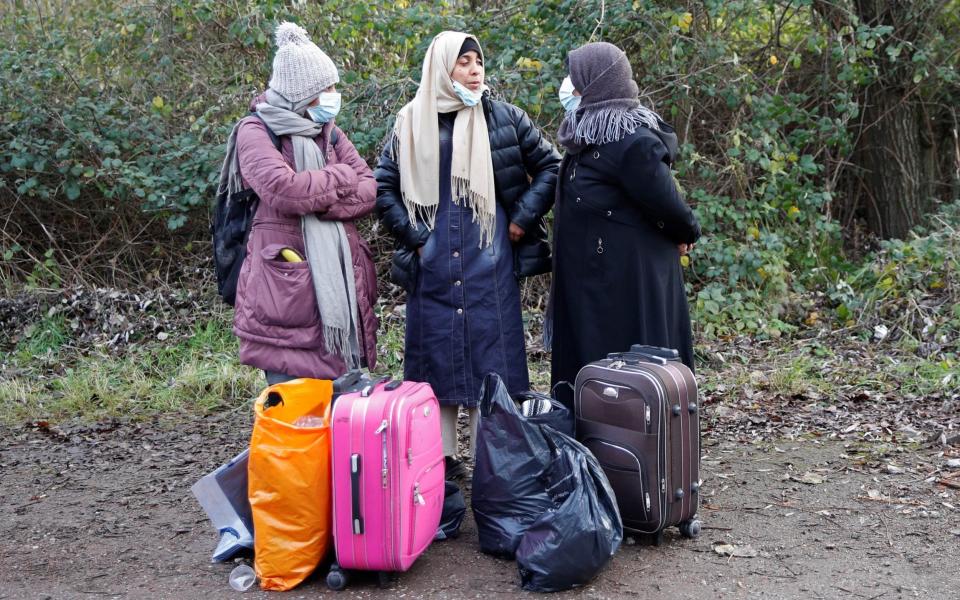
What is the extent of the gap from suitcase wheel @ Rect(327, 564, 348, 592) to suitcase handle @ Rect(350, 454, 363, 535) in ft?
0.65

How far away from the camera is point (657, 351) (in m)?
3.85

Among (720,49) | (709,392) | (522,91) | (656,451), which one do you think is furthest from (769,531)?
(720,49)

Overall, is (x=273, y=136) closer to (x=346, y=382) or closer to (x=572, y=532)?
(x=346, y=382)

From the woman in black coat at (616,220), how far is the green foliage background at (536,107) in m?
2.89

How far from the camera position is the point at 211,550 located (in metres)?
3.87

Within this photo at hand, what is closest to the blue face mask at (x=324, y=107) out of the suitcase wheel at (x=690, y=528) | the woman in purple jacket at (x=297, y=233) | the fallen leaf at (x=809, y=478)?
the woman in purple jacket at (x=297, y=233)

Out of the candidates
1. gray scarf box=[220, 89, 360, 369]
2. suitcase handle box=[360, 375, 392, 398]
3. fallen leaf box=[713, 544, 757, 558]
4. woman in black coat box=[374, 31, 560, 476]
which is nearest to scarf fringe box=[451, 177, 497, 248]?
woman in black coat box=[374, 31, 560, 476]

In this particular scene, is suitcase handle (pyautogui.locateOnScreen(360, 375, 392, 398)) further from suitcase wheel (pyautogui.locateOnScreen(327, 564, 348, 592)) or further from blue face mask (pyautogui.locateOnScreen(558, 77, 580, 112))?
blue face mask (pyautogui.locateOnScreen(558, 77, 580, 112))

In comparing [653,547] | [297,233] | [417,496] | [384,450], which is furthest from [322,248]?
[653,547]

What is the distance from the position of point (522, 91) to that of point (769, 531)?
4012 mm

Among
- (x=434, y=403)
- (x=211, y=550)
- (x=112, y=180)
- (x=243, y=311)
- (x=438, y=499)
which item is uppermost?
(x=112, y=180)

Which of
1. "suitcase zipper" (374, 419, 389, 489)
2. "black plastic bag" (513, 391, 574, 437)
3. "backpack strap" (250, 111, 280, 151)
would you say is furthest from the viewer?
"backpack strap" (250, 111, 280, 151)

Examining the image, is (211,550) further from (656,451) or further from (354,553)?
(656,451)

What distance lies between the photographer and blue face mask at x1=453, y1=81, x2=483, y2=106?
13.7ft
